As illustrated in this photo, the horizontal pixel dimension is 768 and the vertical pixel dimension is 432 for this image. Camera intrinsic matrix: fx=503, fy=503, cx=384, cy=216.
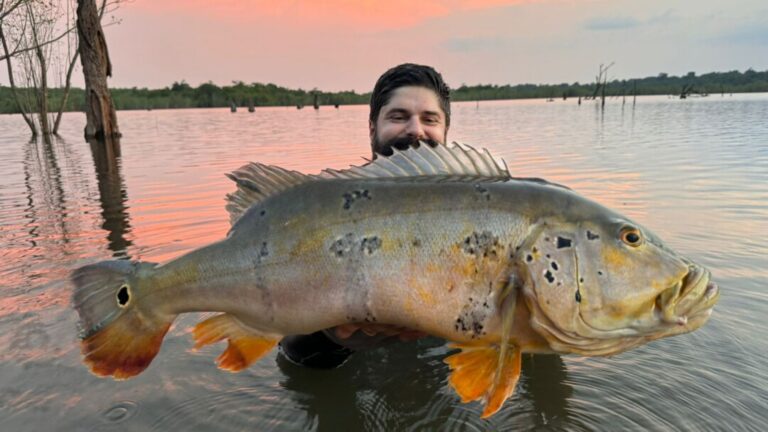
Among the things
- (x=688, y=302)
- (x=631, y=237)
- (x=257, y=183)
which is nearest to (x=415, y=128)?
(x=257, y=183)

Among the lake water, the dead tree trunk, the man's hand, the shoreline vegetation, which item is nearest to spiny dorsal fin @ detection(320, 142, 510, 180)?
the man's hand

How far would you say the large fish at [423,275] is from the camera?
2.06 meters

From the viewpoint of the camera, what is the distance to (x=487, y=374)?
2205 mm

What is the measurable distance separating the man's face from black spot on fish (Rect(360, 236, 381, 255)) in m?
2.32

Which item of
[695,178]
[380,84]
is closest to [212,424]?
[380,84]

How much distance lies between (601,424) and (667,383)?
0.76 metres

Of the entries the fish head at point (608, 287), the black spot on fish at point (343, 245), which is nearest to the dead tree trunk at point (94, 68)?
the black spot on fish at point (343, 245)

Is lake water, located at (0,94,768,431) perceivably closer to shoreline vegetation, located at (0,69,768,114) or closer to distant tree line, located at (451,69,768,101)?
shoreline vegetation, located at (0,69,768,114)

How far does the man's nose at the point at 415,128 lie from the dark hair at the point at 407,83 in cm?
38

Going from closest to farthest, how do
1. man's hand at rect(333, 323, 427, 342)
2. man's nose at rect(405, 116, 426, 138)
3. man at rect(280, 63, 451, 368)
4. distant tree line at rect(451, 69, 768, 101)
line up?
man's hand at rect(333, 323, 427, 342) < man at rect(280, 63, 451, 368) < man's nose at rect(405, 116, 426, 138) < distant tree line at rect(451, 69, 768, 101)

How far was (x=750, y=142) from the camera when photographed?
54.0 feet

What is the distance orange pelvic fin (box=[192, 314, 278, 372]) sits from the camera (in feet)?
8.09

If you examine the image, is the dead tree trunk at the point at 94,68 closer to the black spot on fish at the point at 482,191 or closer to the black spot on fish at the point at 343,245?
the black spot on fish at the point at 343,245

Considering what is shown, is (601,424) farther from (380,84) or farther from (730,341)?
(380,84)
